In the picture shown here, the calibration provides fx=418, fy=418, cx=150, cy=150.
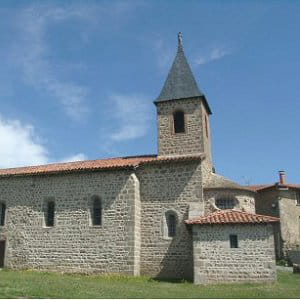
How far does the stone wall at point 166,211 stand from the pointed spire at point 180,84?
16.7 ft

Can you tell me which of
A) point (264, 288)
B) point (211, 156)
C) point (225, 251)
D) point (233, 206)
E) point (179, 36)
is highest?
point (179, 36)

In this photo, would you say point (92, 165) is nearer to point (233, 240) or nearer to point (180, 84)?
point (180, 84)

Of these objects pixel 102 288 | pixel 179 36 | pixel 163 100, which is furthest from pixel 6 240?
pixel 179 36

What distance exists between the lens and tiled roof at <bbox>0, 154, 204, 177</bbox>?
71.6 feet

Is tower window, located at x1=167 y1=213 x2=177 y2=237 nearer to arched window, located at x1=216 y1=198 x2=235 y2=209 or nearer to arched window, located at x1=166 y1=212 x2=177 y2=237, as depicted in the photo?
arched window, located at x1=166 y1=212 x2=177 y2=237

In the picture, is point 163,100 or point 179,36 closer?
point 163,100

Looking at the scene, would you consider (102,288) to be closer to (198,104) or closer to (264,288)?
(264,288)

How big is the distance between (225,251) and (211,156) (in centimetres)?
887

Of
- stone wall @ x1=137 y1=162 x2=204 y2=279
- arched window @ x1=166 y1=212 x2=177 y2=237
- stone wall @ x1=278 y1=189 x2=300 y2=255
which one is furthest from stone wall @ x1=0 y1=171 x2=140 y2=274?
stone wall @ x1=278 y1=189 x2=300 y2=255

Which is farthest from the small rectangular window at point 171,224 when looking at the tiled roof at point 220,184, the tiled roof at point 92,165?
the tiled roof at point 92,165

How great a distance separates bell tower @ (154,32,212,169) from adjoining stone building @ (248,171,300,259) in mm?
7012

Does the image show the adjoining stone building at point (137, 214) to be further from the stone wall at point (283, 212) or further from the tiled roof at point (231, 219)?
the stone wall at point (283, 212)

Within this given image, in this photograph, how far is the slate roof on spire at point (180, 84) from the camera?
2500cm

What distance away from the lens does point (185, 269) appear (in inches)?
806
